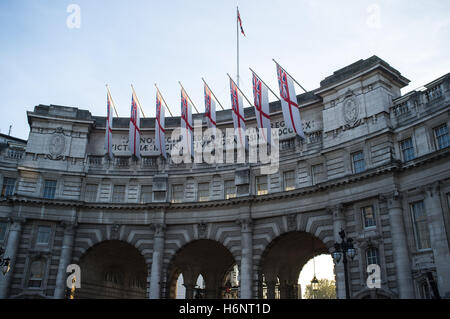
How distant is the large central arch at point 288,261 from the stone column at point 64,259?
59.7ft

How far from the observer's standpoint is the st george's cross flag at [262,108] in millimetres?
36594

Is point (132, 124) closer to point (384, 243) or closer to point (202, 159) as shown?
point (202, 159)

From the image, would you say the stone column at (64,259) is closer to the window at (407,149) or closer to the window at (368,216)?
the window at (368,216)

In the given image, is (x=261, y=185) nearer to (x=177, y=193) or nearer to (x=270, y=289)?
(x=177, y=193)

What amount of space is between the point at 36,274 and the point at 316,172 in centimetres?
2691

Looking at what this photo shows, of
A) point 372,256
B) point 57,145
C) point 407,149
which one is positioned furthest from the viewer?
point 57,145

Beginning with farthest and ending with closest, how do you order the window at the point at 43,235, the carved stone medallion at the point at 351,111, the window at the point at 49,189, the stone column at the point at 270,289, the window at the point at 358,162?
the stone column at the point at 270,289, the window at the point at 49,189, the window at the point at 43,235, the carved stone medallion at the point at 351,111, the window at the point at 358,162

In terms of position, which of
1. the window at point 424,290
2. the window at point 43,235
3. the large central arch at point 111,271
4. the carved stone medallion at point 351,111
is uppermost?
the carved stone medallion at point 351,111

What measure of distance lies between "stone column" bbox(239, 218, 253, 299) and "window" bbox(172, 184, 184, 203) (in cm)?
698

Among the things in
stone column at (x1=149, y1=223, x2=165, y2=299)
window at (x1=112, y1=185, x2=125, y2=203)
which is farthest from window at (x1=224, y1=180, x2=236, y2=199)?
window at (x1=112, y1=185, x2=125, y2=203)

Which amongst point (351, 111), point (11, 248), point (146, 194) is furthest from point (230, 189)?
point (11, 248)

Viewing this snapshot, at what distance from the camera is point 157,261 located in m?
39.7

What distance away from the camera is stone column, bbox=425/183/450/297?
88.7ft

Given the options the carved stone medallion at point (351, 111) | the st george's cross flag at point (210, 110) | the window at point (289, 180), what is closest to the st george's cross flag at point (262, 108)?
the window at point (289, 180)
